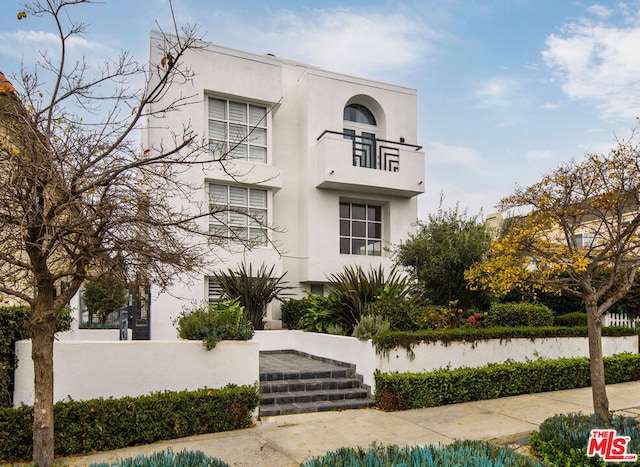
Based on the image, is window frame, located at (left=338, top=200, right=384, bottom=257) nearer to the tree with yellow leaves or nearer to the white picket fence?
the white picket fence

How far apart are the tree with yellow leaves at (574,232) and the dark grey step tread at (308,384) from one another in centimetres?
358

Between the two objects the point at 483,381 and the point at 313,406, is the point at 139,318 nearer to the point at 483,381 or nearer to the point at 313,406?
the point at 313,406

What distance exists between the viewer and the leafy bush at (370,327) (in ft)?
31.1

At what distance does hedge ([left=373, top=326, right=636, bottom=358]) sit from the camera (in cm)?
913

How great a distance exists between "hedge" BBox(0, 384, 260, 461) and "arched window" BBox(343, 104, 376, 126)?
473 inches

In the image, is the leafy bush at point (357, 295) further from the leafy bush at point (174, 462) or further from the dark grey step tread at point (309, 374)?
the leafy bush at point (174, 462)

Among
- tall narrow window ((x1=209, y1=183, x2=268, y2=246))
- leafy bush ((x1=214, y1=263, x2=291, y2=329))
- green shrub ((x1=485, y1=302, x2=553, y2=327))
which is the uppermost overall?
tall narrow window ((x1=209, y1=183, x2=268, y2=246))

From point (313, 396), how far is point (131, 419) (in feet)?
11.0

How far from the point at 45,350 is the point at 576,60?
10127 mm

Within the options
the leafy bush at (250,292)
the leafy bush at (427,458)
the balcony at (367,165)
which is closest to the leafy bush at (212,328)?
the leafy bush at (427,458)

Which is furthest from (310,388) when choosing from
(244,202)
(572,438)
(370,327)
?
(244,202)

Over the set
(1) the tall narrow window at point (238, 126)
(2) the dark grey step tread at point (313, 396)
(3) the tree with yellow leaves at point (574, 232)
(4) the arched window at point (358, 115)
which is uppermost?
(4) the arched window at point (358, 115)

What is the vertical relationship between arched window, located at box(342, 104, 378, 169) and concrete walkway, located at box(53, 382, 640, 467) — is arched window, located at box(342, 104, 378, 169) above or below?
above

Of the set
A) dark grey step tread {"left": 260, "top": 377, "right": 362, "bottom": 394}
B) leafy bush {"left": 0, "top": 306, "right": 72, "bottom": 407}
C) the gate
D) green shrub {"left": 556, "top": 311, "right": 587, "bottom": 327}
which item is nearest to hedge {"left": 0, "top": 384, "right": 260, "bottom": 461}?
leafy bush {"left": 0, "top": 306, "right": 72, "bottom": 407}
